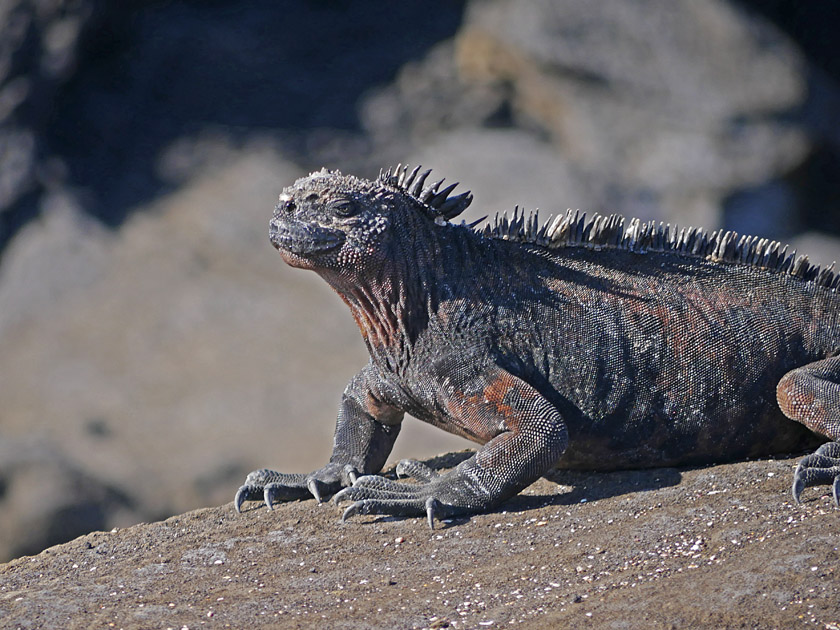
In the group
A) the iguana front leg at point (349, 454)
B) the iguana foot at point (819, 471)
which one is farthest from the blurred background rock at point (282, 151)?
the iguana foot at point (819, 471)

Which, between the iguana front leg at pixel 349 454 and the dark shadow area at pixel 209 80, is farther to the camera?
the dark shadow area at pixel 209 80

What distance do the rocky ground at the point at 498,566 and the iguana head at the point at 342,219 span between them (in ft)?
3.81

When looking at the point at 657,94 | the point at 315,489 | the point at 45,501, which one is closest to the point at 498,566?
the point at 315,489

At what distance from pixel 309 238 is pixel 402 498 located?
1.18 meters

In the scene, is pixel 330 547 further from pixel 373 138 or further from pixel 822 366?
pixel 373 138

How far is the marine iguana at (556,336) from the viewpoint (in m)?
4.55

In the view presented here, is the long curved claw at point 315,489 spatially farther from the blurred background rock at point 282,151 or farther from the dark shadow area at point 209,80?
the dark shadow area at point 209,80

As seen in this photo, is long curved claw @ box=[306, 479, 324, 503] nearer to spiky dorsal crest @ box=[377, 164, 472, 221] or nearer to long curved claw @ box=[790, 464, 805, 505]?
spiky dorsal crest @ box=[377, 164, 472, 221]

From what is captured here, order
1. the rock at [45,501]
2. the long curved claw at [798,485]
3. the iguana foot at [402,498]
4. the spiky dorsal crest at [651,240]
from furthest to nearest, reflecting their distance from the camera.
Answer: the rock at [45,501] → the spiky dorsal crest at [651,240] → the iguana foot at [402,498] → the long curved claw at [798,485]

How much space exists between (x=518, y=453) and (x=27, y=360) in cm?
838

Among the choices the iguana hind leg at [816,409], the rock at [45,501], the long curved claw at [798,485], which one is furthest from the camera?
the rock at [45,501]

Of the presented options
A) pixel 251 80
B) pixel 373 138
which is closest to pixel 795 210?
pixel 373 138

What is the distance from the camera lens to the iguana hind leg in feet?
14.0

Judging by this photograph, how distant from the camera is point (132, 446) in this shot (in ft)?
35.6
